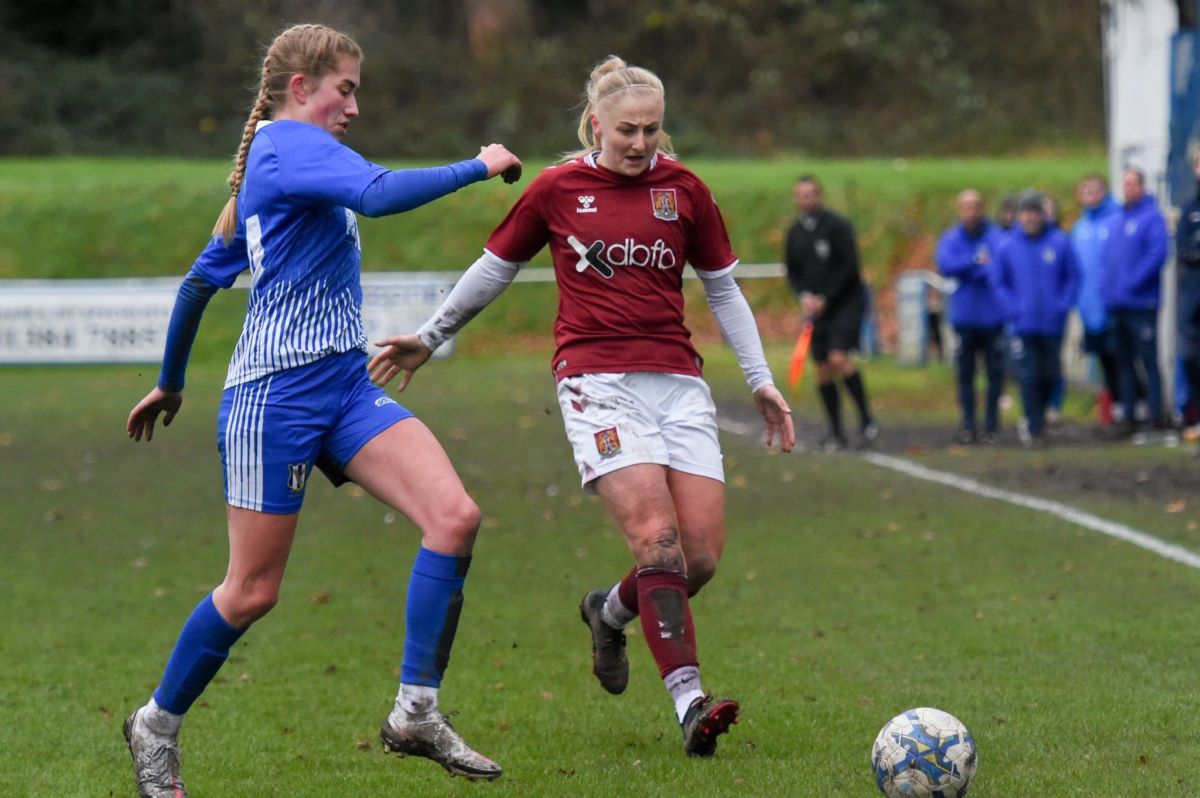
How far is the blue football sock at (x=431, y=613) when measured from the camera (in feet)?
16.6

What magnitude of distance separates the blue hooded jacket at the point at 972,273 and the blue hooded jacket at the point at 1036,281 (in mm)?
100

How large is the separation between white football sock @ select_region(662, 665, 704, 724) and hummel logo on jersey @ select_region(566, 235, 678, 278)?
1.29 metres

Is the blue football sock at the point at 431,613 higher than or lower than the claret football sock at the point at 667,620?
higher

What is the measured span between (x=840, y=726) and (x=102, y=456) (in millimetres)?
10771

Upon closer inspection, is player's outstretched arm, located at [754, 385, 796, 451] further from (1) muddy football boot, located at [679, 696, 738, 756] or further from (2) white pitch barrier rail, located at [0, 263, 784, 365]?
(2) white pitch barrier rail, located at [0, 263, 784, 365]

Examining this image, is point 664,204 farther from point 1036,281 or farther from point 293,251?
point 1036,281

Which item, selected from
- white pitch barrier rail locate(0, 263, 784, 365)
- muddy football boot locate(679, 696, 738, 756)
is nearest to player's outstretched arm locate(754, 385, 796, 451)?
muddy football boot locate(679, 696, 738, 756)

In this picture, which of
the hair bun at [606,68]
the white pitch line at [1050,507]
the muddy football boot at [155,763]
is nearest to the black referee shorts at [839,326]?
the white pitch line at [1050,507]

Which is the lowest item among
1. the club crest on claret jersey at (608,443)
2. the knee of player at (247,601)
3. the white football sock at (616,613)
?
the white football sock at (616,613)

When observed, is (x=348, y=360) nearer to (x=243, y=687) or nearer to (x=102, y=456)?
(x=243, y=687)

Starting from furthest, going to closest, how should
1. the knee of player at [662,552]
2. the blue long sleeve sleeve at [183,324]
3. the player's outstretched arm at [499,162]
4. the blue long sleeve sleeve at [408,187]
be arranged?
the knee of player at [662,552] < the blue long sleeve sleeve at [183,324] < the player's outstretched arm at [499,162] < the blue long sleeve sleeve at [408,187]

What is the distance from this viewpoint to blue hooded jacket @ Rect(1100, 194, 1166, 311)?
1482 cm

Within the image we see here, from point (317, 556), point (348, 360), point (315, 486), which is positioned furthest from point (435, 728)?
point (315, 486)

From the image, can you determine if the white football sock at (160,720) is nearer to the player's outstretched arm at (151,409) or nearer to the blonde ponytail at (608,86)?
the player's outstretched arm at (151,409)
